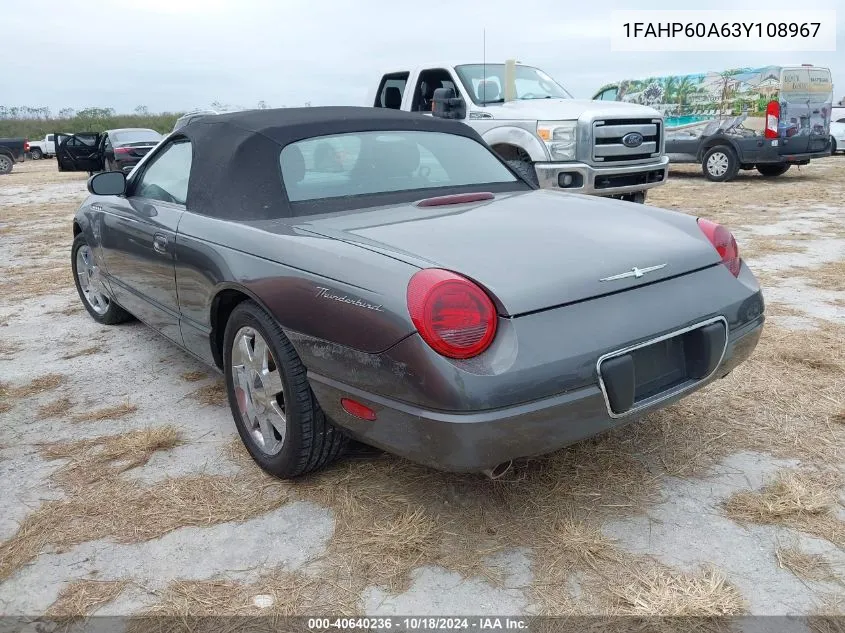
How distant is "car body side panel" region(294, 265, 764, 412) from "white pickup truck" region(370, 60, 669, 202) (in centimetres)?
510

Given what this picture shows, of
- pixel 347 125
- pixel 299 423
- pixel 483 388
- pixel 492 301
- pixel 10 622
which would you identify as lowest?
pixel 10 622

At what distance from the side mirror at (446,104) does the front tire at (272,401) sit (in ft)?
19.3

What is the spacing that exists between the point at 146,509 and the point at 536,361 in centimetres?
159

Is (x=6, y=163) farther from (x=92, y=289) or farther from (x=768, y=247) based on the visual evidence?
(x=768, y=247)

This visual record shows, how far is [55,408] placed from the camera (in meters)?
3.66

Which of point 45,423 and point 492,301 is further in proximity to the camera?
point 45,423

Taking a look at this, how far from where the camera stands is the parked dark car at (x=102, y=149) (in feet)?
59.3

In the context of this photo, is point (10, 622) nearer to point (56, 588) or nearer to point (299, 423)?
point (56, 588)

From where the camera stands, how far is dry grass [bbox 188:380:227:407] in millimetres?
3651

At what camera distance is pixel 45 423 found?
3.48 meters

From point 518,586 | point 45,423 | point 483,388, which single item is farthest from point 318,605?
point 45,423

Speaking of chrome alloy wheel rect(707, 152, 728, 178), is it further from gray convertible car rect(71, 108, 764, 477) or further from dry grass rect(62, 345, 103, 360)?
dry grass rect(62, 345, 103, 360)

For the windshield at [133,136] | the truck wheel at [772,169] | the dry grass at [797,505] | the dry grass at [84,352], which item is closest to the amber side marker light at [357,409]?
the dry grass at [797,505]

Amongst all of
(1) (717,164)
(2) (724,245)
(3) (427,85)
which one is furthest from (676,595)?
(1) (717,164)
